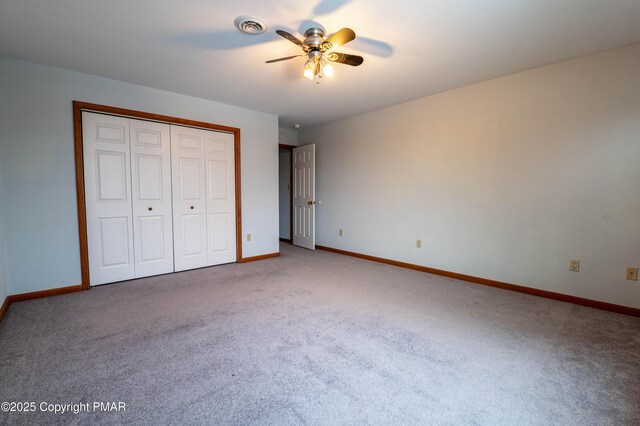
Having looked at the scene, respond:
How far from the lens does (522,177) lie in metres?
3.08

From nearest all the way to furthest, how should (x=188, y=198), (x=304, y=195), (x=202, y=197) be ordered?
(x=188, y=198) → (x=202, y=197) → (x=304, y=195)

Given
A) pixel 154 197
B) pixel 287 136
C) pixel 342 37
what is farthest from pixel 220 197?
pixel 342 37

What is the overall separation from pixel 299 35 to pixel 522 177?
9.11ft

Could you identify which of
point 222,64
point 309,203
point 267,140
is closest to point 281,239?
point 309,203

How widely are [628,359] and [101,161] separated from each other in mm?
5065

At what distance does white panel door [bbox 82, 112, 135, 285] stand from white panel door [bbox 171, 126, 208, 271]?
1.76 ft

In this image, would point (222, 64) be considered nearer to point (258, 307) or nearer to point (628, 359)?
point (258, 307)

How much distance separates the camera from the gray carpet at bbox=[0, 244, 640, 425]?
142 cm

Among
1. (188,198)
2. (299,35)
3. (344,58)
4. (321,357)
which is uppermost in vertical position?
(299,35)

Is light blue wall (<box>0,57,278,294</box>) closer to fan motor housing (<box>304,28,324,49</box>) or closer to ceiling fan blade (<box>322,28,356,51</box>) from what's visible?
fan motor housing (<box>304,28,324,49</box>)

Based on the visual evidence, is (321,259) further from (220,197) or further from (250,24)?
(250,24)

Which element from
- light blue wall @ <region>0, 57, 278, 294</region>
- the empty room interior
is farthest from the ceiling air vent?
light blue wall @ <region>0, 57, 278, 294</region>

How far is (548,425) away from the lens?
52.2 inches

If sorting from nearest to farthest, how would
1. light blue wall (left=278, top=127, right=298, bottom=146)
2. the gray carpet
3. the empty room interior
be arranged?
the gray carpet, the empty room interior, light blue wall (left=278, top=127, right=298, bottom=146)
